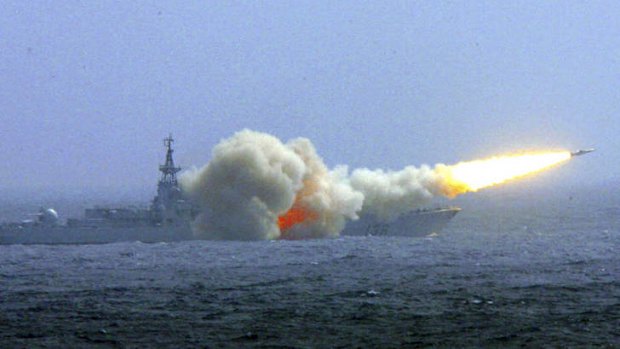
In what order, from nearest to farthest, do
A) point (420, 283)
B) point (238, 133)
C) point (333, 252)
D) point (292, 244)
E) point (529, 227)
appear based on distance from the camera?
point (420, 283)
point (333, 252)
point (292, 244)
point (238, 133)
point (529, 227)

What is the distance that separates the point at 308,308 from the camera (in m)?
34.8

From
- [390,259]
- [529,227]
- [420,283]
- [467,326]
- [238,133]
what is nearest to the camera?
[467,326]

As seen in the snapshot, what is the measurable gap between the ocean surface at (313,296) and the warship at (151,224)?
6.00 meters

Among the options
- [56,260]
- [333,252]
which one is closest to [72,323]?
[56,260]

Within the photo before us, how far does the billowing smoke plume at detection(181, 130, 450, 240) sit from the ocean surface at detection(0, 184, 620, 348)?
19.4 ft

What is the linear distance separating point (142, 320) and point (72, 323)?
2.43m

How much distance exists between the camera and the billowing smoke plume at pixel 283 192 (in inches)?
2689

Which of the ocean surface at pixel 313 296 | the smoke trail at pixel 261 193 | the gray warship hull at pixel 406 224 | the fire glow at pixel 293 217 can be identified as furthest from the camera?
the gray warship hull at pixel 406 224

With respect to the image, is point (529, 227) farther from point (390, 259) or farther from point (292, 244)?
point (390, 259)

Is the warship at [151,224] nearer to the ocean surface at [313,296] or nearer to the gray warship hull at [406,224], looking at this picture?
the gray warship hull at [406,224]

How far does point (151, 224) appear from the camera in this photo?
7231 centimetres

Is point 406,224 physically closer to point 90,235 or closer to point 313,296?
point 90,235

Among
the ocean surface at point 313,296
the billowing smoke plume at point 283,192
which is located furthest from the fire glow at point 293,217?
the ocean surface at point 313,296

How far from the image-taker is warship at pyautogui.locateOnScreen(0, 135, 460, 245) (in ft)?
226
